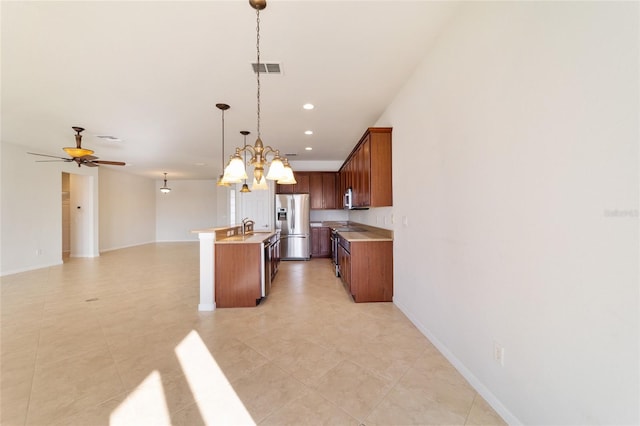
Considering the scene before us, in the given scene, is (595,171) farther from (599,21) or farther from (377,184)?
(377,184)

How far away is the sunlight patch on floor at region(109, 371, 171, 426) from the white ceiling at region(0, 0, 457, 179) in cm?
282

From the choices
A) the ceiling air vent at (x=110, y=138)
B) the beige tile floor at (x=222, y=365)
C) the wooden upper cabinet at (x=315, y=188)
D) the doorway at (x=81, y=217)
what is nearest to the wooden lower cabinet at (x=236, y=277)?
the beige tile floor at (x=222, y=365)

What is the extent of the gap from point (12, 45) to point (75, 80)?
61 cm

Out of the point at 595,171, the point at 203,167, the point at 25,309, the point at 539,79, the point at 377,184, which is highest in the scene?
the point at 203,167

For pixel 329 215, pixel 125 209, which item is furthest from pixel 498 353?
pixel 125 209

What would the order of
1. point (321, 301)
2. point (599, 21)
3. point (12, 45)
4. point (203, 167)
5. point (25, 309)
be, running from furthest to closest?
point (203, 167) → point (321, 301) → point (25, 309) → point (12, 45) → point (599, 21)

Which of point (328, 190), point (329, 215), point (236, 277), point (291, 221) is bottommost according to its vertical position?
point (236, 277)

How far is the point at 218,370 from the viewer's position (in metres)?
2.09

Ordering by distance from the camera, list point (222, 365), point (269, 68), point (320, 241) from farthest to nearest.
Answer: point (320, 241)
point (269, 68)
point (222, 365)

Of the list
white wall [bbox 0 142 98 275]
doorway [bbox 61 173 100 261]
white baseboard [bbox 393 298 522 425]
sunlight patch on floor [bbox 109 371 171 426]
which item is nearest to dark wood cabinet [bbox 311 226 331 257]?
white baseboard [bbox 393 298 522 425]

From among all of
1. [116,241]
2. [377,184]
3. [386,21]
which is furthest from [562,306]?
[116,241]

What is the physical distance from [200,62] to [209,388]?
2.94 meters

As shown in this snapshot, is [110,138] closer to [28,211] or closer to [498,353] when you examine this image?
[28,211]

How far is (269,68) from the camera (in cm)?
271
